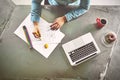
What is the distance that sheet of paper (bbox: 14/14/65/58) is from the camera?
1.39 meters

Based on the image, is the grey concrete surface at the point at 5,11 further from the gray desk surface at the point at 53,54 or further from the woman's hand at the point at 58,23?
the woman's hand at the point at 58,23

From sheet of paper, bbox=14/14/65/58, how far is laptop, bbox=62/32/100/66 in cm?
7

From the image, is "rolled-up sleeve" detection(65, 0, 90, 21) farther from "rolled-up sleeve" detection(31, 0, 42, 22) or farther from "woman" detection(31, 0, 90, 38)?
"rolled-up sleeve" detection(31, 0, 42, 22)

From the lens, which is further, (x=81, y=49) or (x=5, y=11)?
(x=5, y=11)

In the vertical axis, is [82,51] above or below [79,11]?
below

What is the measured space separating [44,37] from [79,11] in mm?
290

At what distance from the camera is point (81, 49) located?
1.36 m

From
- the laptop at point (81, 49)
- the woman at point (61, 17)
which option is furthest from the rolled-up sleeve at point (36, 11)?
the laptop at point (81, 49)

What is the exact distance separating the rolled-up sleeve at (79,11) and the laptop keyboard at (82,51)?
216 mm

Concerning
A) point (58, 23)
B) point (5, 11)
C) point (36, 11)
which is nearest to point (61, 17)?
point (58, 23)

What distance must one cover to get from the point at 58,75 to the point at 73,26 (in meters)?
0.34

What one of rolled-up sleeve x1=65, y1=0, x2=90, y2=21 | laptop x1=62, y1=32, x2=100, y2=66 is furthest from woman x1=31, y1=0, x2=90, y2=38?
laptop x1=62, y1=32, x2=100, y2=66

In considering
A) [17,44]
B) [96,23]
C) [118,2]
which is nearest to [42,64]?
[17,44]

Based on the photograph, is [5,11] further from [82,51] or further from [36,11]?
[82,51]
